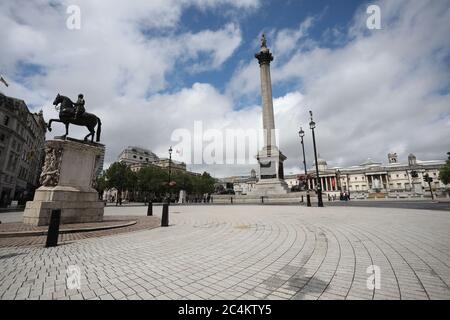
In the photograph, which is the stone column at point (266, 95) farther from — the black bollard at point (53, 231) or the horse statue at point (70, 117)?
the black bollard at point (53, 231)

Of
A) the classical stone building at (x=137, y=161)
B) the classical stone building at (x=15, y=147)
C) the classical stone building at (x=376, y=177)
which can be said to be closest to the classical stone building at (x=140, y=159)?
the classical stone building at (x=137, y=161)

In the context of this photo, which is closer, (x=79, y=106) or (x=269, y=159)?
(x=79, y=106)

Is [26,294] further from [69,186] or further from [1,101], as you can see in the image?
[1,101]

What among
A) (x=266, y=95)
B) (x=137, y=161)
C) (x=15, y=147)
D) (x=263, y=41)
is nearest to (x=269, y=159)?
(x=266, y=95)

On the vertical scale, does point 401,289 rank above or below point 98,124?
below

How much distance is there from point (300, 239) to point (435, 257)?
9.70ft

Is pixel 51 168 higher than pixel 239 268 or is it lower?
higher

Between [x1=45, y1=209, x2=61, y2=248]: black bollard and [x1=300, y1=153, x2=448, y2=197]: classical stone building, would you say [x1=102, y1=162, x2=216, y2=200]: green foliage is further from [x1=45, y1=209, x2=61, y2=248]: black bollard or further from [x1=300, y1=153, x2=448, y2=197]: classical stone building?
[x1=300, y1=153, x2=448, y2=197]: classical stone building

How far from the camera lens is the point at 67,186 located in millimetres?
10219

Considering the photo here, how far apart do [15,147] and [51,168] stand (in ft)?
146

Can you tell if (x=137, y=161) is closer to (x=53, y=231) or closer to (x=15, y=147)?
(x=15, y=147)
